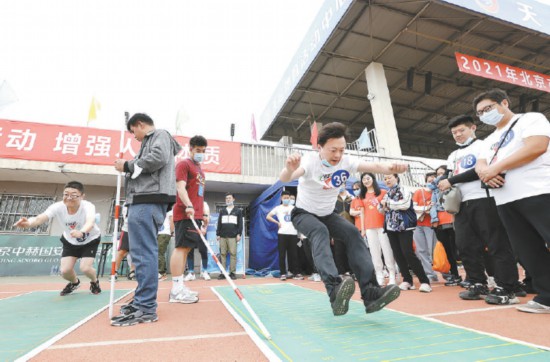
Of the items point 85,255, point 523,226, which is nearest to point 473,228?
point 523,226

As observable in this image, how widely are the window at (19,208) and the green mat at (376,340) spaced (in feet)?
34.4

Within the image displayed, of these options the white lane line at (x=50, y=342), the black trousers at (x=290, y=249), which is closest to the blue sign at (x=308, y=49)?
the black trousers at (x=290, y=249)

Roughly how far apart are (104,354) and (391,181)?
407 centimetres

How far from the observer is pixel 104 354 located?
1.71m

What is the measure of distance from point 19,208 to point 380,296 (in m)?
12.0

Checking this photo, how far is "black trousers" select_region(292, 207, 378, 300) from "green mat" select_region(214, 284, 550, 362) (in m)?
0.29

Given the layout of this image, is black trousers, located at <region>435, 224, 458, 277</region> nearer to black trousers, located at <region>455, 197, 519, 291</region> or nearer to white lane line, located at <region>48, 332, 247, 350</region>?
black trousers, located at <region>455, 197, 519, 291</region>

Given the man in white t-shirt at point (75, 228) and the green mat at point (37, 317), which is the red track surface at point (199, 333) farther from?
the man in white t-shirt at point (75, 228)

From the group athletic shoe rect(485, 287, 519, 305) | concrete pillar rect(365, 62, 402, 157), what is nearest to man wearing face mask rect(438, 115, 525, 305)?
athletic shoe rect(485, 287, 519, 305)

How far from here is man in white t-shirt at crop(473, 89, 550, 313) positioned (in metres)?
2.33

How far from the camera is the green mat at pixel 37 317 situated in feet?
6.42

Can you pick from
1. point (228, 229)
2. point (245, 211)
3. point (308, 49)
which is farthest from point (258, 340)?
point (308, 49)

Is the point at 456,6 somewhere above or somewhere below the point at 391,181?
above

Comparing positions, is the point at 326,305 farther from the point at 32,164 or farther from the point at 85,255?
the point at 32,164
